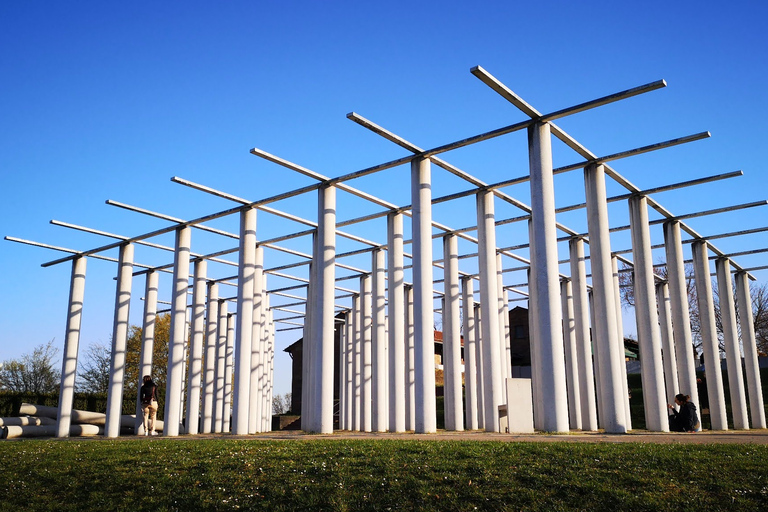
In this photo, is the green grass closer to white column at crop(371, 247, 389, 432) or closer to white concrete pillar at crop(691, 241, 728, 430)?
white column at crop(371, 247, 389, 432)

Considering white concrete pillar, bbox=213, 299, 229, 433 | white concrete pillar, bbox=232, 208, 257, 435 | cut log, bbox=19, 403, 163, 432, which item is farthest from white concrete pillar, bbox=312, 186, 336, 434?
white concrete pillar, bbox=213, 299, 229, 433

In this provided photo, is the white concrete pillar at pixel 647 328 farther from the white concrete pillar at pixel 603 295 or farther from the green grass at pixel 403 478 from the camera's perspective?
the green grass at pixel 403 478

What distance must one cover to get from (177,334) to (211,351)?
344 inches

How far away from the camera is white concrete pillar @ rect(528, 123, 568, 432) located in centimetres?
1543

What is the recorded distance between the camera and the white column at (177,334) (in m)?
23.3

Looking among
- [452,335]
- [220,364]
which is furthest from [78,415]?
[452,335]

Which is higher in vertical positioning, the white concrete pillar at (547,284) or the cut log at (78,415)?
the white concrete pillar at (547,284)

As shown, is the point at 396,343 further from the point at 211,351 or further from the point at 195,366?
the point at 211,351

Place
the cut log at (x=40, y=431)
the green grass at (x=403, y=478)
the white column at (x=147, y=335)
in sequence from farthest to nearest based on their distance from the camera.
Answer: the white column at (x=147, y=335)
the cut log at (x=40, y=431)
the green grass at (x=403, y=478)

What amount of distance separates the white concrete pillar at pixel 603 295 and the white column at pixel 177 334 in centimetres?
1386

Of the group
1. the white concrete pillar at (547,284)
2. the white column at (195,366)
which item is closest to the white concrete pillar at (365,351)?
the white column at (195,366)

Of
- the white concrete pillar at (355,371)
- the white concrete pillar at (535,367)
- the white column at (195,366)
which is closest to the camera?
the white concrete pillar at (535,367)

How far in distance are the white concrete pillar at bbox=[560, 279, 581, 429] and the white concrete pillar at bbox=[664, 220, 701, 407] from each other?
3447 mm

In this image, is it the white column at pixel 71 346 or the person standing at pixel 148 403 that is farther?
the white column at pixel 71 346
